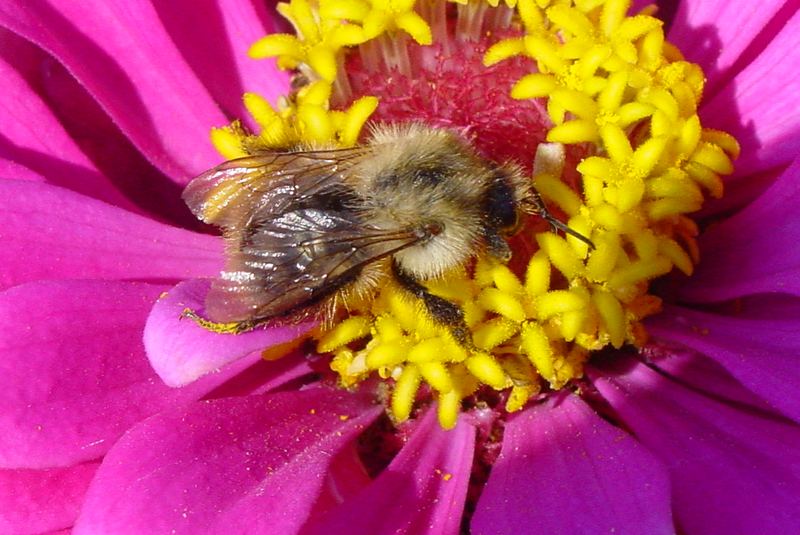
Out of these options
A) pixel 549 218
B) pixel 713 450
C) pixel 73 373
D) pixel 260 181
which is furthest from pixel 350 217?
pixel 713 450

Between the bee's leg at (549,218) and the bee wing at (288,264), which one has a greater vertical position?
the bee's leg at (549,218)

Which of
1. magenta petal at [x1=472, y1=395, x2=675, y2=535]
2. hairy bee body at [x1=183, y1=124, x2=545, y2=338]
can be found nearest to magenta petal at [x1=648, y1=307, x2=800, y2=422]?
magenta petal at [x1=472, y1=395, x2=675, y2=535]

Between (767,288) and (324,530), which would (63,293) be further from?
(767,288)

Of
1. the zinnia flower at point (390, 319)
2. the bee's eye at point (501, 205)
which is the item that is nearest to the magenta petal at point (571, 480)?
the zinnia flower at point (390, 319)

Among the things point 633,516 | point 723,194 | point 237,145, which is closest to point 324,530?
point 633,516

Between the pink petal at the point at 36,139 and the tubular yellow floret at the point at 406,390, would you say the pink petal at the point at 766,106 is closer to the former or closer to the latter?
the tubular yellow floret at the point at 406,390

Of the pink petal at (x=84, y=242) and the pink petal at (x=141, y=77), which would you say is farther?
the pink petal at (x=141, y=77)
